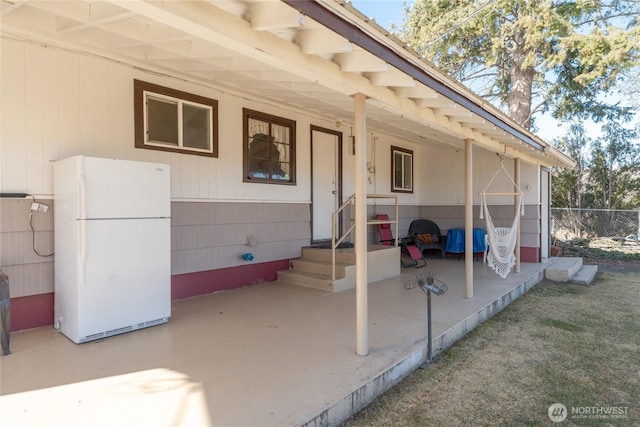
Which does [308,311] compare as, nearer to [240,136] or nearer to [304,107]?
[240,136]

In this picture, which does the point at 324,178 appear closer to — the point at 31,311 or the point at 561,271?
the point at 31,311

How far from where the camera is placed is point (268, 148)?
5590 millimetres

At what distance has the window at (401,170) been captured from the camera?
8.38m

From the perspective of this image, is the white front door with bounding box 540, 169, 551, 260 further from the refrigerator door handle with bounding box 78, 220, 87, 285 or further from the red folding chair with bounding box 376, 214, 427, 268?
the refrigerator door handle with bounding box 78, 220, 87, 285

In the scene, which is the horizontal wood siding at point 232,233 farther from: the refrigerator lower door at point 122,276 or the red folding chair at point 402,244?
the red folding chair at point 402,244

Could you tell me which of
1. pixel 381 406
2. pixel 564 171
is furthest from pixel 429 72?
pixel 564 171

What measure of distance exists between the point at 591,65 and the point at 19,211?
12.7m

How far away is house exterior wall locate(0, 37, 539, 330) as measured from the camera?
10.9 feet

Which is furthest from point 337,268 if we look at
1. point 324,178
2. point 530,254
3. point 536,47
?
point 536,47

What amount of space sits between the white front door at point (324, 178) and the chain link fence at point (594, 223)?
28.8 ft

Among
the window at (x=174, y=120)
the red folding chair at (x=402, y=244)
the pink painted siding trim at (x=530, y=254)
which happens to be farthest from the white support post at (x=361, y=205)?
the pink painted siding trim at (x=530, y=254)

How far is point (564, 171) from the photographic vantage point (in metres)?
14.7

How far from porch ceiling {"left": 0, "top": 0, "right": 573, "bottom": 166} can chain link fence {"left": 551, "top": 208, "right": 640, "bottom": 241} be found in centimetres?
974

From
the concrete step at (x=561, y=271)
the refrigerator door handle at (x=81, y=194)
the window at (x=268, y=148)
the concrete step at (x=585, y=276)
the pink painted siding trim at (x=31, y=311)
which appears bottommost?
the concrete step at (x=585, y=276)
